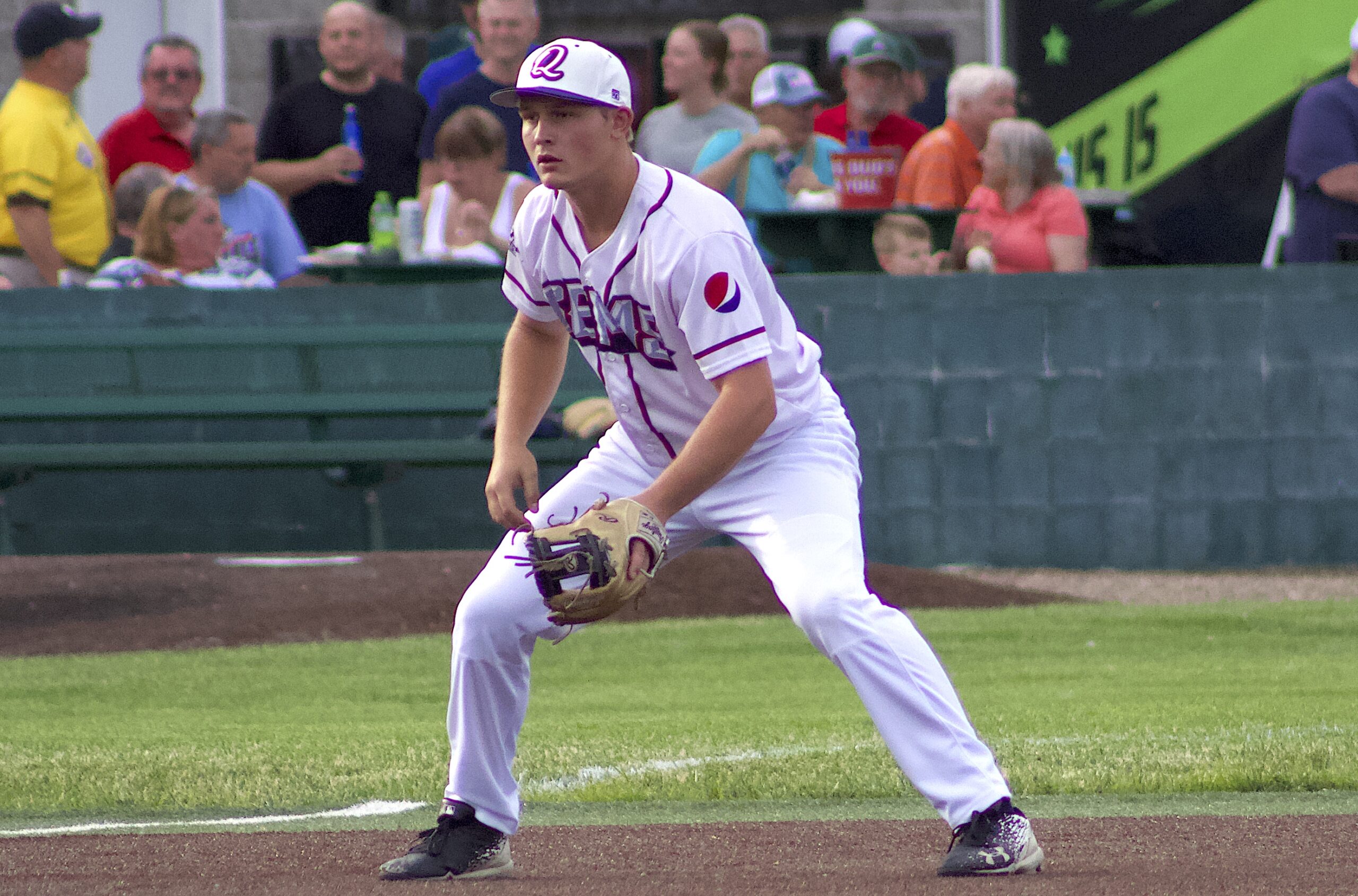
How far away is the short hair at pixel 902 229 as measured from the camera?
11.4 meters

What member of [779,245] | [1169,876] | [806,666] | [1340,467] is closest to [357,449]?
[779,245]

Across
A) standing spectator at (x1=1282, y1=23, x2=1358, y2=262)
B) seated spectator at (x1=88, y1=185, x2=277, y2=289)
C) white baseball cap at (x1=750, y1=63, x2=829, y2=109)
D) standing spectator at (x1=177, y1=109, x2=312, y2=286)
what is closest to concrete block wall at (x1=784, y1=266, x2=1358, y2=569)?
standing spectator at (x1=1282, y1=23, x2=1358, y2=262)

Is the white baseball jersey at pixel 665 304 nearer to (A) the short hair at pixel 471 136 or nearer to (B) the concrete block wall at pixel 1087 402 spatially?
(A) the short hair at pixel 471 136

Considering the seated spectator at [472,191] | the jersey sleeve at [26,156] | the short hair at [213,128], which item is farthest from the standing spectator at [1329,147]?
the jersey sleeve at [26,156]

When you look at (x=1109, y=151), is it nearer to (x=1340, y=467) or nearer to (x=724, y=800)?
(x=1340, y=467)

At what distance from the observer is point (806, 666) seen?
875 centimetres

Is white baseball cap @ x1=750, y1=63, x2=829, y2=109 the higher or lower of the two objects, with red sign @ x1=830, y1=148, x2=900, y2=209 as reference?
higher

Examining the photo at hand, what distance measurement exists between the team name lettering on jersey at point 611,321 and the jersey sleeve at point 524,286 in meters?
0.04

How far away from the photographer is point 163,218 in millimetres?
11086

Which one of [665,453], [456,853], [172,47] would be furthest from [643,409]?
[172,47]

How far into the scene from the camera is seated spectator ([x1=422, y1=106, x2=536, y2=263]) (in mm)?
10641

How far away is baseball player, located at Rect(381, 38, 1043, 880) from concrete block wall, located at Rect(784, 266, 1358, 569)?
6.68 meters

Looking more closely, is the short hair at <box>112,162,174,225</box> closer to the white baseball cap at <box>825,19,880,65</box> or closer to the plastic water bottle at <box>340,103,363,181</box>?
A: the plastic water bottle at <box>340,103,363,181</box>

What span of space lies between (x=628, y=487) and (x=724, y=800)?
59.1 inches
